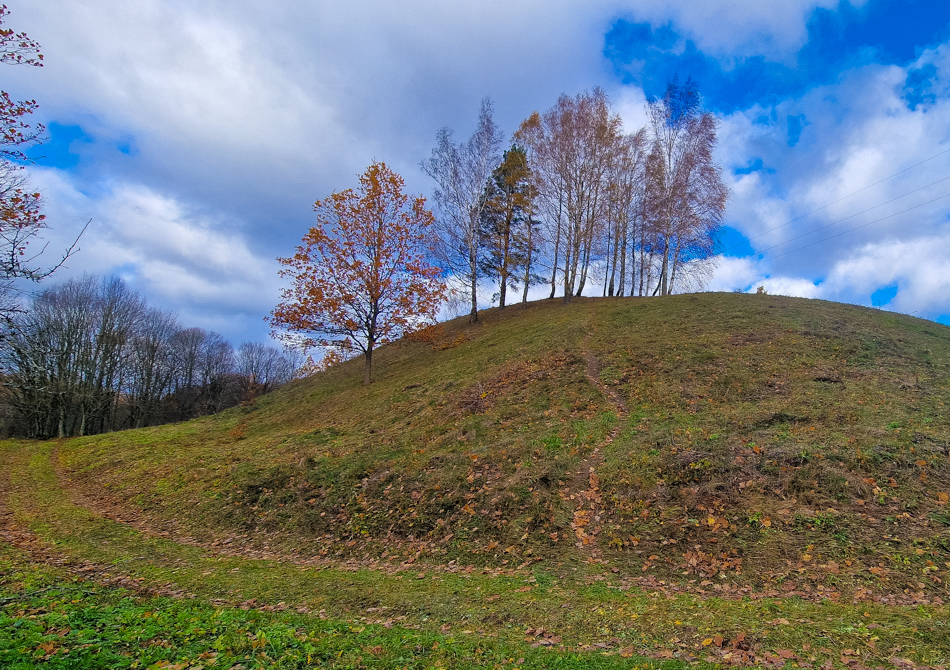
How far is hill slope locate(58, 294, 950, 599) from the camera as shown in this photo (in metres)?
7.28

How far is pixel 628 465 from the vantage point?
9.69 m

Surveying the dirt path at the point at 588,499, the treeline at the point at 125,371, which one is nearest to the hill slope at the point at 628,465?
the dirt path at the point at 588,499

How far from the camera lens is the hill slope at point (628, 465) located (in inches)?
287

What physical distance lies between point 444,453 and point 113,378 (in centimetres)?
4541

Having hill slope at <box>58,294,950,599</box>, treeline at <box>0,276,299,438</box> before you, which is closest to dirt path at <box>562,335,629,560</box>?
hill slope at <box>58,294,950,599</box>

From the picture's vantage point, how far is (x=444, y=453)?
12.1 meters

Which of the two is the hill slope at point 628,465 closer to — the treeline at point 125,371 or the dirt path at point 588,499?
the dirt path at point 588,499

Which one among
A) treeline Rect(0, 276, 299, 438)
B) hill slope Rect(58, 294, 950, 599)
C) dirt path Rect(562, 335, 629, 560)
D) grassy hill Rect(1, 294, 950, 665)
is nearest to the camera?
grassy hill Rect(1, 294, 950, 665)

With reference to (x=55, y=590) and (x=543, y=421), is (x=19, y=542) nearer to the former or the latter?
(x=55, y=590)

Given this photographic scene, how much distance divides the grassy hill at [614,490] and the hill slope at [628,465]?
6 centimetres

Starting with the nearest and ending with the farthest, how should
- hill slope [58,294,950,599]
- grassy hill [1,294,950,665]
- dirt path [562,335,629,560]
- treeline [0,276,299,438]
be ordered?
grassy hill [1,294,950,665], hill slope [58,294,950,599], dirt path [562,335,629,560], treeline [0,276,299,438]

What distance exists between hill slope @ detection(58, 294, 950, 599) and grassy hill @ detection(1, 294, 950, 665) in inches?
2.2

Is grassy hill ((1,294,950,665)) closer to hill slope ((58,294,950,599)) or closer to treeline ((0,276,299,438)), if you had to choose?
hill slope ((58,294,950,599))

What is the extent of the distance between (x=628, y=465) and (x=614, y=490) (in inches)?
33.2
